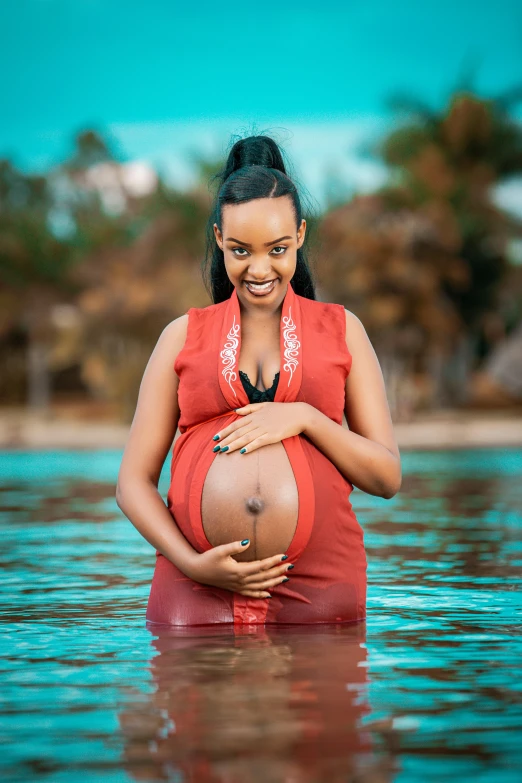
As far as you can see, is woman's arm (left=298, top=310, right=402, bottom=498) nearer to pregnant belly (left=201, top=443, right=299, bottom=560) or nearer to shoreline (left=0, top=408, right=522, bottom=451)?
pregnant belly (left=201, top=443, right=299, bottom=560)

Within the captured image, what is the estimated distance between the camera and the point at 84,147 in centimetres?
6022

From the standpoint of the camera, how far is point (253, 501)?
4574 millimetres

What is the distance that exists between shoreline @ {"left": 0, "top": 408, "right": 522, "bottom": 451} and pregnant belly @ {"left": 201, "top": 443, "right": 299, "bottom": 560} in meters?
21.9

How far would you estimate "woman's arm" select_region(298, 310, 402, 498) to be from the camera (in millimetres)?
4664

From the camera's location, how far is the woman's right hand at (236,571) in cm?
452

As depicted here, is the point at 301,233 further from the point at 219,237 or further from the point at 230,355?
the point at 230,355

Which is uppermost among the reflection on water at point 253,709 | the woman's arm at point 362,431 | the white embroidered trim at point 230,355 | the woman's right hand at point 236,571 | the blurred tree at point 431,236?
the blurred tree at point 431,236

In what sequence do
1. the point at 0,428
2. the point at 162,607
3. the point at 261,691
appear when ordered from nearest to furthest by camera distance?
1. the point at 261,691
2. the point at 162,607
3. the point at 0,428

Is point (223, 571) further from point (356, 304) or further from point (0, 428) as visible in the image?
point (356, 304)

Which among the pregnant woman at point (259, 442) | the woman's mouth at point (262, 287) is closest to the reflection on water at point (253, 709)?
the pregnant woman at point (259, 442)

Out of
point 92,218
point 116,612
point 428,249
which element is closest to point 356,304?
point 428,249

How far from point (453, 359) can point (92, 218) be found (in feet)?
51.5

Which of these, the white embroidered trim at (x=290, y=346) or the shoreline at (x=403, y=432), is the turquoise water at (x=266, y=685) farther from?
the shoreline at (x=403, y=432)

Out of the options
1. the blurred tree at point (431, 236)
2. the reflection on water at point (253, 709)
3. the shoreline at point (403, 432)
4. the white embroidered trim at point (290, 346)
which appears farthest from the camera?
the blurred tree at point (431, 236)
